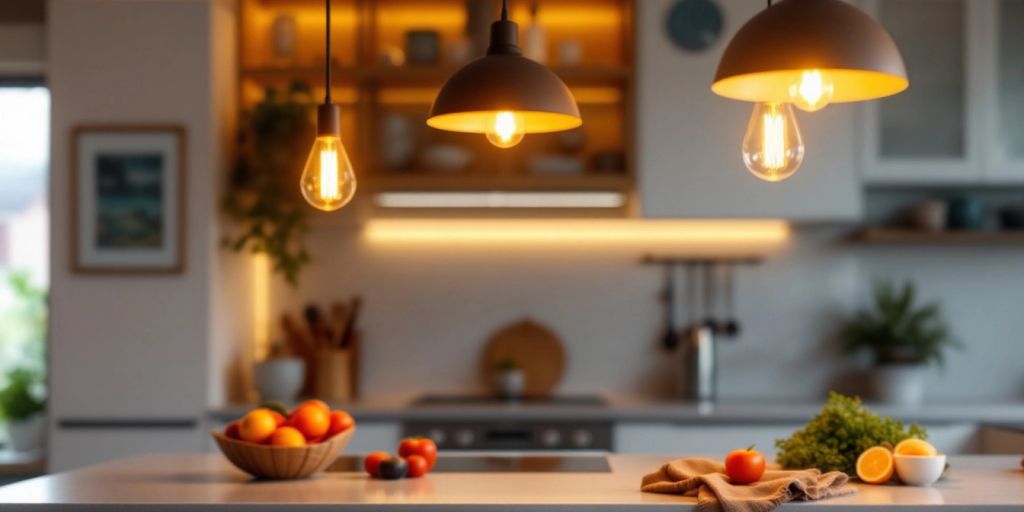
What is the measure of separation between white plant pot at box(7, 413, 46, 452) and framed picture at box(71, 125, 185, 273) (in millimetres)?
780

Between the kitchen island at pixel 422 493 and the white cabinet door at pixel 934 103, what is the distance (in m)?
1.87

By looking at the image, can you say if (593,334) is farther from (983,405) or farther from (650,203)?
(983,405)

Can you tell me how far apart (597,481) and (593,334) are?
7.65 feet

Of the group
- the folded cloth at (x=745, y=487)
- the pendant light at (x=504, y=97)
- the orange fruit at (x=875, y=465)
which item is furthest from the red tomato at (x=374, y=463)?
the orange fruit at (x=875, y=465)

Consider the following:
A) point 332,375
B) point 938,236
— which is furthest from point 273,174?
point 938,236

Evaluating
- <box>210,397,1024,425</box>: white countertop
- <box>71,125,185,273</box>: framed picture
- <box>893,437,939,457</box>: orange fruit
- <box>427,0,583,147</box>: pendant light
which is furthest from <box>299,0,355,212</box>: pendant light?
<box>71,125,185,273</box>: framed picture

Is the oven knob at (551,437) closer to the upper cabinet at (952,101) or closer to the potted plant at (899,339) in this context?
the potted plant at (899,339)

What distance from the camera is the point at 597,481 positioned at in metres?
2.70

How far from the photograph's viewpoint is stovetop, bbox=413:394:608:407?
4547 millimetres

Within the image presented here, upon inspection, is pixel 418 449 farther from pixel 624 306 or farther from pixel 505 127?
pixel 624 306

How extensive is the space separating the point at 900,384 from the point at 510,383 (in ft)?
5.07

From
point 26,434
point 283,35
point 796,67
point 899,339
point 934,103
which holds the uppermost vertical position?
point 283,35

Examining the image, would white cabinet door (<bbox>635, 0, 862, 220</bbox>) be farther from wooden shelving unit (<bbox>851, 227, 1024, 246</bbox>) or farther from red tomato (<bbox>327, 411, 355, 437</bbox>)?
red tomato (<bbox>327, 411, 355, 437</bbox>)

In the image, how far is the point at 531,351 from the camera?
4992 mm
